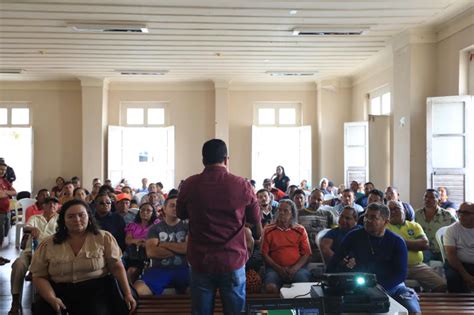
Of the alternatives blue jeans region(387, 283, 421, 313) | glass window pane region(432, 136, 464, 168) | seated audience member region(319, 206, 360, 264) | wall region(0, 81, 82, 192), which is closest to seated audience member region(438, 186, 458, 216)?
glass window pane region(432, 136, 464, 168)

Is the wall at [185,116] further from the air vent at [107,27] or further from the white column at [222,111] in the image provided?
the air vent at [107,27]

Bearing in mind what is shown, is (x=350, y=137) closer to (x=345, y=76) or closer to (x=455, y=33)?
(x=345, y=76)

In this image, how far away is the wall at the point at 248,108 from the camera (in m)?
11.6

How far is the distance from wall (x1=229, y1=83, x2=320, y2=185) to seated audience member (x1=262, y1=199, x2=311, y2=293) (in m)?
7.56

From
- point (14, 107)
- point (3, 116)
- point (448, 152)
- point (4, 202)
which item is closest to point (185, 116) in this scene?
point (14, 107)

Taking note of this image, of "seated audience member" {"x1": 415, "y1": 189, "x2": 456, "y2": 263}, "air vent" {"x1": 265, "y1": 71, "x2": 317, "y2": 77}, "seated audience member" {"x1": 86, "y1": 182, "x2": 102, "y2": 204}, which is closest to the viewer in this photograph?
"seated audience member" {"x1": 415, "y1": 189, "x2": 456, "y2": 263}

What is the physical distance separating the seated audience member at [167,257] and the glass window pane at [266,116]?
27.1ft

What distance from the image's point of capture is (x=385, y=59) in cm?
872

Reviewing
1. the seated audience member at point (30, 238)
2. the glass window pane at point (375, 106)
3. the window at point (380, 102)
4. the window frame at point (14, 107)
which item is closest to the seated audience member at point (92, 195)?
the seated audience member at point (30, 238)

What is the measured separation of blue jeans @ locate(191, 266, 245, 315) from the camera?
245 centimetres

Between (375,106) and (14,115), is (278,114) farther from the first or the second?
(14,115)

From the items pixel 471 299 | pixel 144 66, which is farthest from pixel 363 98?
pixel 471 299

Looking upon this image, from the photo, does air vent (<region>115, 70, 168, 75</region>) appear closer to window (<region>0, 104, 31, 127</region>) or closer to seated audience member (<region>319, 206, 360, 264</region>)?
window (<region>0, 104, 31, 127</region>)

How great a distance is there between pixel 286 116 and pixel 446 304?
904 cm
